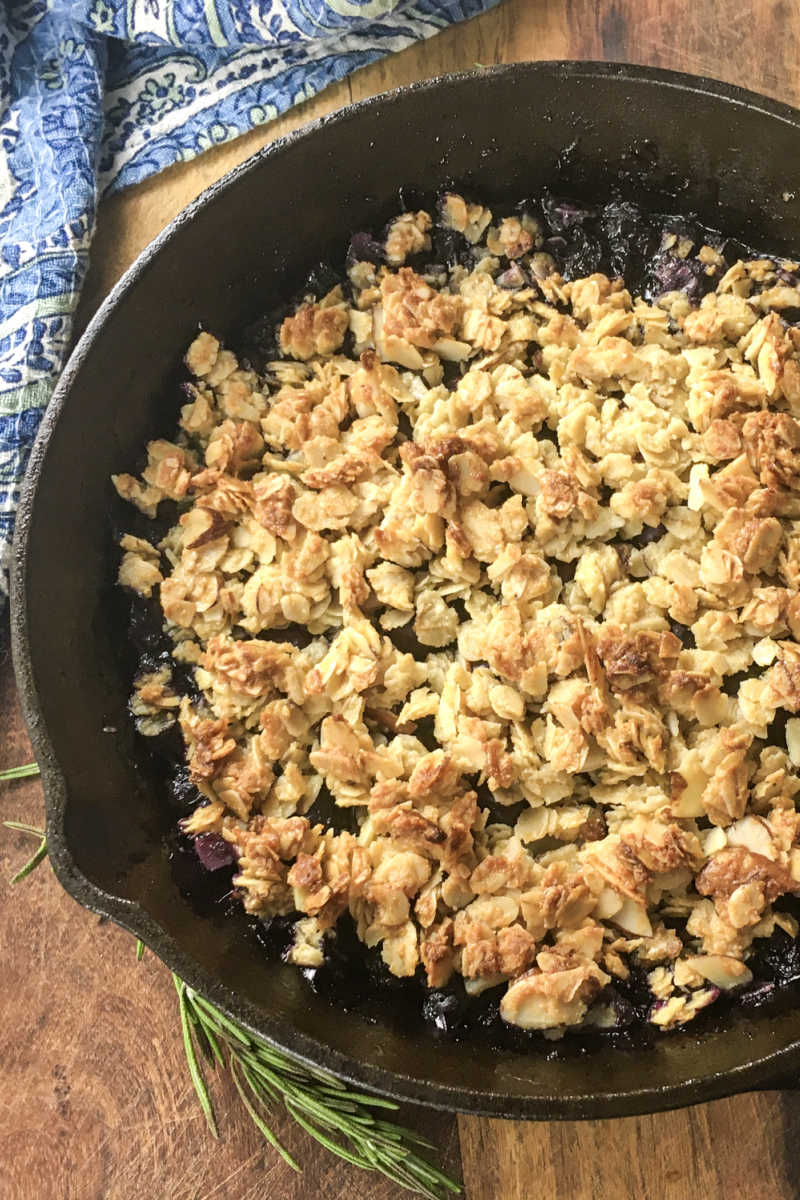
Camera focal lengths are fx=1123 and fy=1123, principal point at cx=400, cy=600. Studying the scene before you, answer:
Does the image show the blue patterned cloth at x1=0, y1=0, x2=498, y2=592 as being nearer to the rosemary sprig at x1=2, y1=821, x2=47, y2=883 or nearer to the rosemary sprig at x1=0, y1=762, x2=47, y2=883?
the rosemary sprig at x1=0, y1=762, x2=47, y2=883

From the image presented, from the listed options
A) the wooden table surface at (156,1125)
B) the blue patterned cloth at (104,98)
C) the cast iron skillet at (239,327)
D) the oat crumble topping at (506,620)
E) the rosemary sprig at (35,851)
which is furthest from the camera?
the blue patterned cloth at (104,98)

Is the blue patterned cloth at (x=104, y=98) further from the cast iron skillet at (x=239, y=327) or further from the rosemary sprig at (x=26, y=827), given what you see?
the rosemary sprig at (x=26, y=827)

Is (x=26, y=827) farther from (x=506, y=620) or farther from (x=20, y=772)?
(x=506, y=620)

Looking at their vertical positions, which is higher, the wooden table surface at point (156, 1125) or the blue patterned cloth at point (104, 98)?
the blue patterned cloth at point (104, 98)

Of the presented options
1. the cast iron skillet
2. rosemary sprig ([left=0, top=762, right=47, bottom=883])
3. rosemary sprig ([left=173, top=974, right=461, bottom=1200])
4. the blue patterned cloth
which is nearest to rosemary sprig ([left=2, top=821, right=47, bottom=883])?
rosemary sprig ([left=0, top=762, right=47, bottom=883])

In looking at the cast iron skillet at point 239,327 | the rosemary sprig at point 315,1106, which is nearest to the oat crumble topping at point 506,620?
the cast iron skillet at point 239,327

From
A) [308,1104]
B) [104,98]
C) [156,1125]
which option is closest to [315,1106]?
[308,1104]
